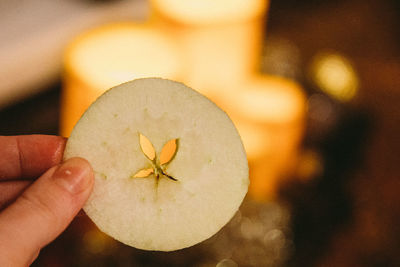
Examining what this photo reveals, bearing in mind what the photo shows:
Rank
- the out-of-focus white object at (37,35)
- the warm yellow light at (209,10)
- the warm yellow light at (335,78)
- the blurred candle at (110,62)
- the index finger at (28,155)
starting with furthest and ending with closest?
the warm yellow light at (335,78) → the out-of-focus white object at (37,35) → the warm yellow light at (209,10) → the blurred candle at (110,62) → the index finger at (28,155)

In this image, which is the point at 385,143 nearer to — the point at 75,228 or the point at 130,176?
the point at 75,228

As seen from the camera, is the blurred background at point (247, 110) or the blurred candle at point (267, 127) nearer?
the blurred background at point (247, 110)

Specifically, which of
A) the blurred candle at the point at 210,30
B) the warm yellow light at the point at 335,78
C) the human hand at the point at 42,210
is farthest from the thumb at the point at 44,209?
the warm yellow light at the point at 335,78

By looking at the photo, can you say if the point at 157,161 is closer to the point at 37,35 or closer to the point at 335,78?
the point at 37,35

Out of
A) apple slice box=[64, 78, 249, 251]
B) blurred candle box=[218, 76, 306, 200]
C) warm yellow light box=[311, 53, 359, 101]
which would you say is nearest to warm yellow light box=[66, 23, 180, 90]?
blurred candle box=[218, 76, 306, 200]

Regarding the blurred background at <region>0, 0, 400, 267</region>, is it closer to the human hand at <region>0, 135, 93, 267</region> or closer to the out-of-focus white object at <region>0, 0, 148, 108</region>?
the out-of-focus white object at <region>0, 0, 148, 108</region>

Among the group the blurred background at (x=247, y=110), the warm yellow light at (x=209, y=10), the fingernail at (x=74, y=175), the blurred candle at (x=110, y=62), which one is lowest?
the blurred background at (x=247, y=110)

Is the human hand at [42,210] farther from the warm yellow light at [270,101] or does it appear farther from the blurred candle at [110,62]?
the warm yellow light at [270,101]
